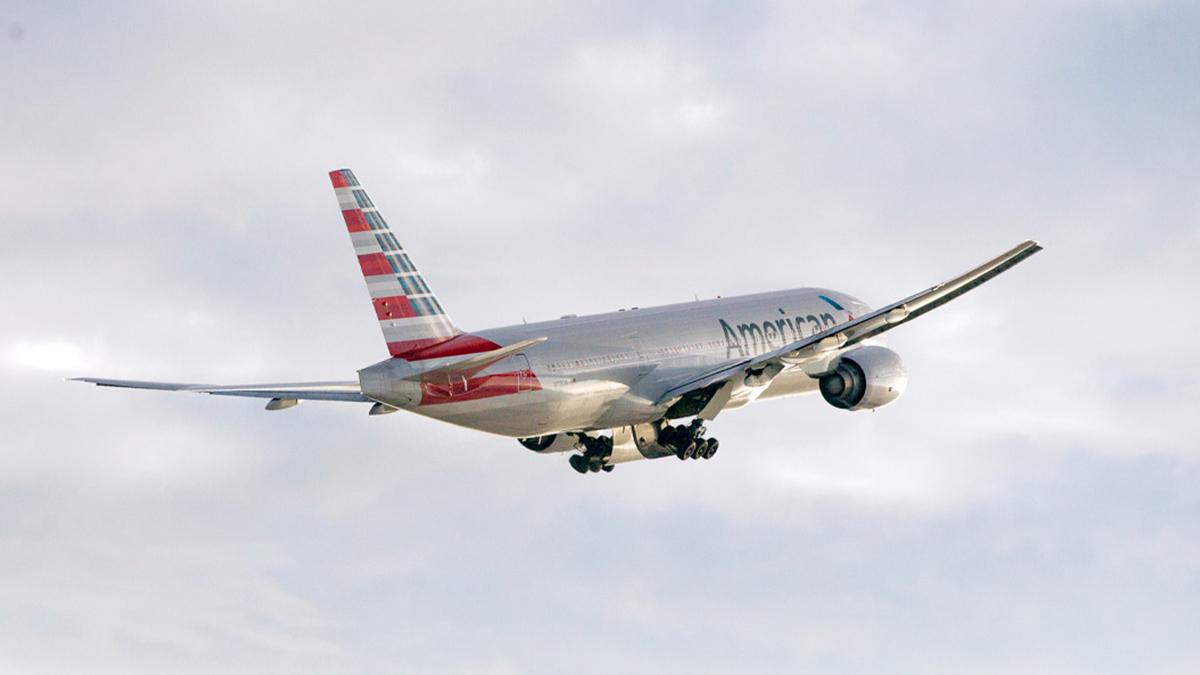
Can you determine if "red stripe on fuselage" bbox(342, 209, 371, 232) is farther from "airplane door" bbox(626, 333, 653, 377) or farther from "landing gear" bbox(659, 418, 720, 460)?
"landing gear" bbox(659, 418, 720, 460)

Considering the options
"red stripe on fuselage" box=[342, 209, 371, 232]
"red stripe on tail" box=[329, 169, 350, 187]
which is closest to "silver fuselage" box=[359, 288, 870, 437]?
"red stripe on fuselage" box=[342, 209, 371, 232]

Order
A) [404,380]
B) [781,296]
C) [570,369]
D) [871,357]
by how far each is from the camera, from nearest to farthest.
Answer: [404,380] → [570,369] → [871,357] → [781,296]

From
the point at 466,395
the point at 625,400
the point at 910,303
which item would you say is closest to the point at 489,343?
the point at 466,395

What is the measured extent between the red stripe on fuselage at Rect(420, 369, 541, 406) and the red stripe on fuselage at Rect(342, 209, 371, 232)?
187 inches

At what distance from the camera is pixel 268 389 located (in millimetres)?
64000

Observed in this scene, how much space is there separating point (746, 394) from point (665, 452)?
361cm

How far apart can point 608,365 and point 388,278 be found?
9482 millimetres

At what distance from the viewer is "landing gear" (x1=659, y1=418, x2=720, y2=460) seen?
66.8 metres

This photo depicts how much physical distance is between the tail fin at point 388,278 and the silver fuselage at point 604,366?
788 mm

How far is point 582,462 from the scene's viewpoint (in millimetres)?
68688

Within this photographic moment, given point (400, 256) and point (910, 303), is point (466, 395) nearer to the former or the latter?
point (400, 256)

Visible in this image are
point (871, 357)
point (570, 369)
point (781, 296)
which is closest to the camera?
point (570, 369)

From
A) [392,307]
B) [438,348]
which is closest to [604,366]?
[438,348]

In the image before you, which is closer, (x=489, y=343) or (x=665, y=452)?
(x=489, y=343)
